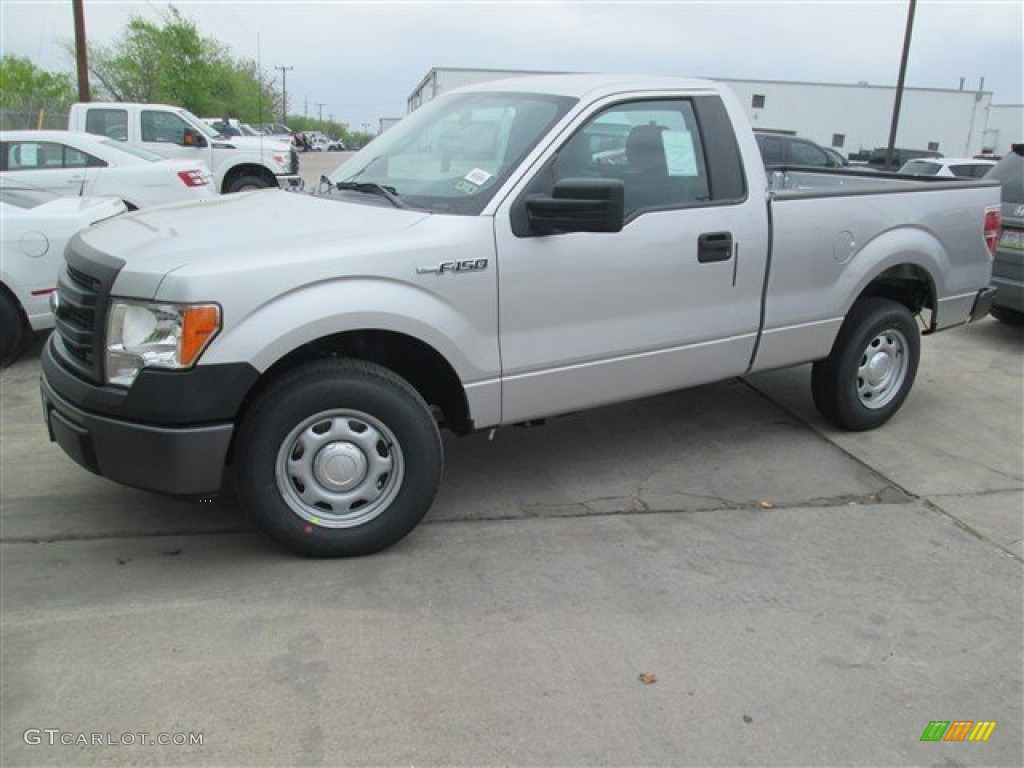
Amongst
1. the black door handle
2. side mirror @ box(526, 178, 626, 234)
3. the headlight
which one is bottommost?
the headlight

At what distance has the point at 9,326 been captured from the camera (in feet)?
20.2

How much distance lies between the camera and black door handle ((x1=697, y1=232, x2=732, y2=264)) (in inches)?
164

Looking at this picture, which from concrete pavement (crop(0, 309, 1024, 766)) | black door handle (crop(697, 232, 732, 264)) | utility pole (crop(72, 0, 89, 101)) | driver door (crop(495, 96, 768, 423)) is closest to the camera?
concrete pavement (crop(0, 309, 1024, 766))

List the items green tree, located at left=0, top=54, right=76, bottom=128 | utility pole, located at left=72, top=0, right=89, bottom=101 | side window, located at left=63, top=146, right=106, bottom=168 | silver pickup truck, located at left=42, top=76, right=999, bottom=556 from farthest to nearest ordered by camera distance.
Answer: green tree, located at left=0, top=54, right=76, bottom=128, utility pole, located at left=72, top=0, right=89, bottom=101, side window, located at left=63, top=146, right=106, bottom=168, silver pickup truck, located at left=42, top=76, right=999, bottom=556

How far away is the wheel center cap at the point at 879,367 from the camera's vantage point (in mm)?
5176

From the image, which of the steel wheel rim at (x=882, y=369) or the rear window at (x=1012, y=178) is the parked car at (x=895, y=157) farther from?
the steel wheel rim at (x=882, y=369)

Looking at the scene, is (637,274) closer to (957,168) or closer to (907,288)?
(907,288)

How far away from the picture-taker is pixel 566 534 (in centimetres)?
392

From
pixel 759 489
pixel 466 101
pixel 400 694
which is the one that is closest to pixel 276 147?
Answer: pixel 466 101

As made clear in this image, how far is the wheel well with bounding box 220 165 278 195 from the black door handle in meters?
13.5

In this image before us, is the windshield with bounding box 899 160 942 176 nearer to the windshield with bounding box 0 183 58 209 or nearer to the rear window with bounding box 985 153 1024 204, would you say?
the rear window with bounding box 985 153 1024 204

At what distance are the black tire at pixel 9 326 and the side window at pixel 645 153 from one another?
14.9 ft

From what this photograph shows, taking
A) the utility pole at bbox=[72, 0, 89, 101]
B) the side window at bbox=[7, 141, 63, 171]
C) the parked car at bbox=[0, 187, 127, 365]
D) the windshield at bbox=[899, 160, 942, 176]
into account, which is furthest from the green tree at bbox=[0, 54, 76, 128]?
the parked car at bbox=[0, 187, 127, 365]

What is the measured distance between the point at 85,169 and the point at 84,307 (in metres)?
8.43
